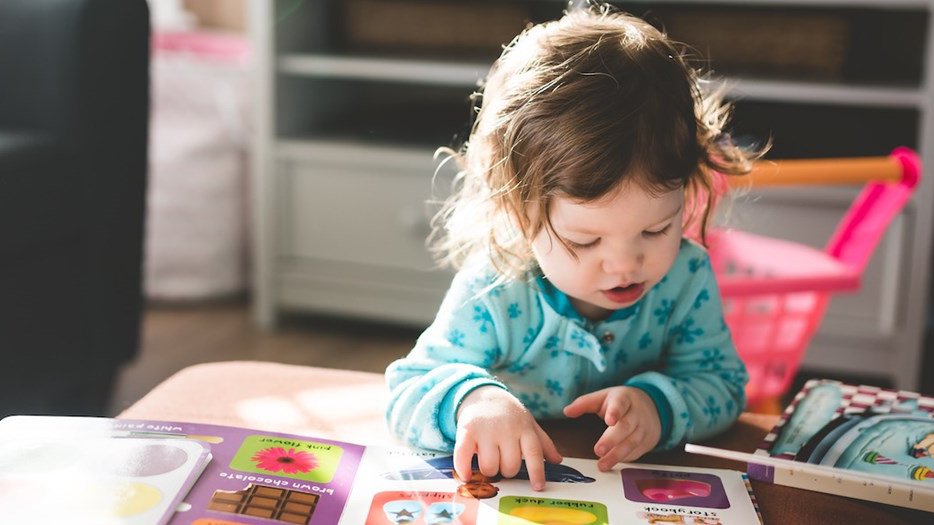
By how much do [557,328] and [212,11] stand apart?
Answer: 79.8 inches

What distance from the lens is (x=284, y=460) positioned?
565 millimetres

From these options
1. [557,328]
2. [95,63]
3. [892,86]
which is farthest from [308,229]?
[557,328]

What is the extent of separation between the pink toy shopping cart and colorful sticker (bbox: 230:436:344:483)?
65cm

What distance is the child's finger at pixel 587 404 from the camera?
25.1 inches

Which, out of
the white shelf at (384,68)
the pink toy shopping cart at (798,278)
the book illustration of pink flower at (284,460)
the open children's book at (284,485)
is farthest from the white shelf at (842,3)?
the book illustration of pink flower at (284,460)

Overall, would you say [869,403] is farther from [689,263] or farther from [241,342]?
[241,342]

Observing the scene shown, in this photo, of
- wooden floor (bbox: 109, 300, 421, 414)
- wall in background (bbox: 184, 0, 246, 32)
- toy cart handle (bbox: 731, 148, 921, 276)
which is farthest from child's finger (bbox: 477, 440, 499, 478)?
wall in background (bbox: 184, 0, 246, 32)

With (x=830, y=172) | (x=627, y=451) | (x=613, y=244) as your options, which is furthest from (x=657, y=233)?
(x=830, y=172)

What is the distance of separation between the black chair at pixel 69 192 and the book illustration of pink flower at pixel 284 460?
3.03 ft

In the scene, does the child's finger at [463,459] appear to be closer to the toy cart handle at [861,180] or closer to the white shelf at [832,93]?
the toy cart handle at [861,180]

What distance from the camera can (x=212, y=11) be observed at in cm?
250

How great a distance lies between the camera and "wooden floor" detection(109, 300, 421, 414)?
1.80 metres

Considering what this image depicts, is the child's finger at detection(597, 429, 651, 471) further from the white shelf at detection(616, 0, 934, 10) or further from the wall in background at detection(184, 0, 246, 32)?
the wall in background at detection(184, 0, 246, 32)

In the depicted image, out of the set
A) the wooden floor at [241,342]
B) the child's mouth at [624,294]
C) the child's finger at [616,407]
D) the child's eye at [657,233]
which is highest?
the child's eye at [657,233]
